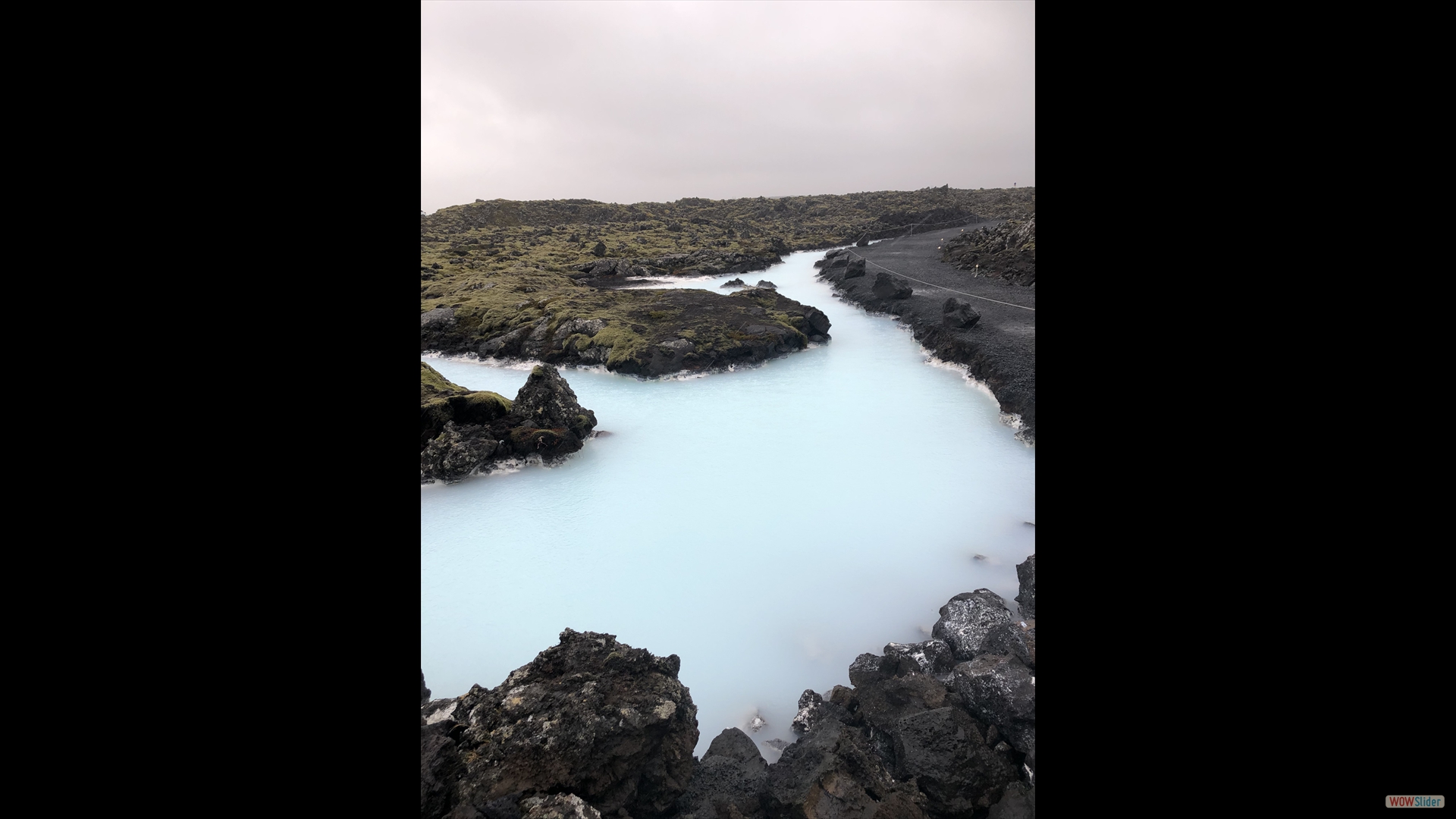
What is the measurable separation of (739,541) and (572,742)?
475 cm

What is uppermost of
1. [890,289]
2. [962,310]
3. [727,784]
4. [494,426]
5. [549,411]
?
[890,289]

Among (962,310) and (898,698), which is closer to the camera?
(898,698)

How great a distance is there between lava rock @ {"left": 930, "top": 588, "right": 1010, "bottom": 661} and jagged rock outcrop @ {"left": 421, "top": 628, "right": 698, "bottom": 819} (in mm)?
2544

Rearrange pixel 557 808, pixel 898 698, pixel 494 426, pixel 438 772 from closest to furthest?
1. pixel 557 808
2. pixel 438 772
3. pixel 898 698
4. pixel 494 426

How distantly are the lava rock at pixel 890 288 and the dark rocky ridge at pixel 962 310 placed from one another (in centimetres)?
3

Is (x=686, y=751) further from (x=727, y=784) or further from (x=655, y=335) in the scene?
(x=655, y=335)

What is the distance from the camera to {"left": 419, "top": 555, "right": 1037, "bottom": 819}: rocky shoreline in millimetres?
3336

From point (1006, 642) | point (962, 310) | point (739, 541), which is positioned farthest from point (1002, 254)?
point (1006, 642)

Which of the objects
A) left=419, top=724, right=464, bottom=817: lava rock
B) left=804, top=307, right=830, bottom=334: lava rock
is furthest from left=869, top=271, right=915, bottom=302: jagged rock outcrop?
left=419, top=724, right=464, bottom=817: lava rock

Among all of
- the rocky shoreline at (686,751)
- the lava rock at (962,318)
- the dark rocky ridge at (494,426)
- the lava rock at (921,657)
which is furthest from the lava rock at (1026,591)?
the lava rock at (962,318)

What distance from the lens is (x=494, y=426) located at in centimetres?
1112

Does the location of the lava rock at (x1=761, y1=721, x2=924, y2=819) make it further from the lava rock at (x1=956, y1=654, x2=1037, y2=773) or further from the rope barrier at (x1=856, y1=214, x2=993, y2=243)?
the rope barrier at (x1=856, y1=214, x2=993, y2=243)
